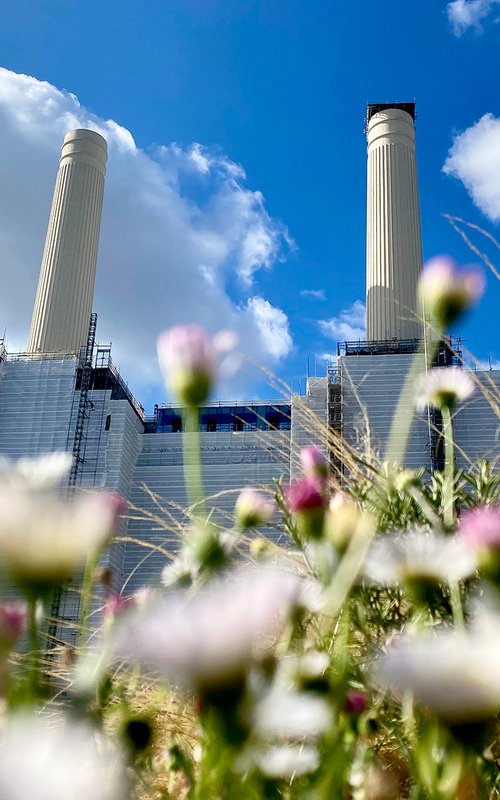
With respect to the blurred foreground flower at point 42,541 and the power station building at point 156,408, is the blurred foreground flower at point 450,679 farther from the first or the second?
the power station building at point 156,408

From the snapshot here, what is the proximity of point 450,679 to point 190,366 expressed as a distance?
0.20 m

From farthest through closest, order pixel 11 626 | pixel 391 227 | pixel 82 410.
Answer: pixel 391 227, pixel 82 410, pixel 11 626

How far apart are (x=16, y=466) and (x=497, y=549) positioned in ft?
0.60

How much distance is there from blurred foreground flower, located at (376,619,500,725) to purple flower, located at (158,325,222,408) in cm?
18

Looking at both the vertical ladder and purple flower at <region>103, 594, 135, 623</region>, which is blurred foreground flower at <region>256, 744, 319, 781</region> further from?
the vertical ladder

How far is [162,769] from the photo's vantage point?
549mm

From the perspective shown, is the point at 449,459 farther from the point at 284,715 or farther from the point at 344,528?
the point at 284,715

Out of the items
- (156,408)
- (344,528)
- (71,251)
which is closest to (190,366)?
(344,528)

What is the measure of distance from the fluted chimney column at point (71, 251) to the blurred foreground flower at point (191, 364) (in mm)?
18356

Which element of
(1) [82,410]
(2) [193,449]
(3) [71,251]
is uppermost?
(3) [71,251]

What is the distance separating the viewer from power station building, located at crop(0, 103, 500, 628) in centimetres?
1512

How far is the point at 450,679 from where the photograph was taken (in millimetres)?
175

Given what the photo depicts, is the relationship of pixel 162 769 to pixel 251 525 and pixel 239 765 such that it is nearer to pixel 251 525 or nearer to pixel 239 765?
pixel 251 525

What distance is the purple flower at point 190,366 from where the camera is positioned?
339 mm
